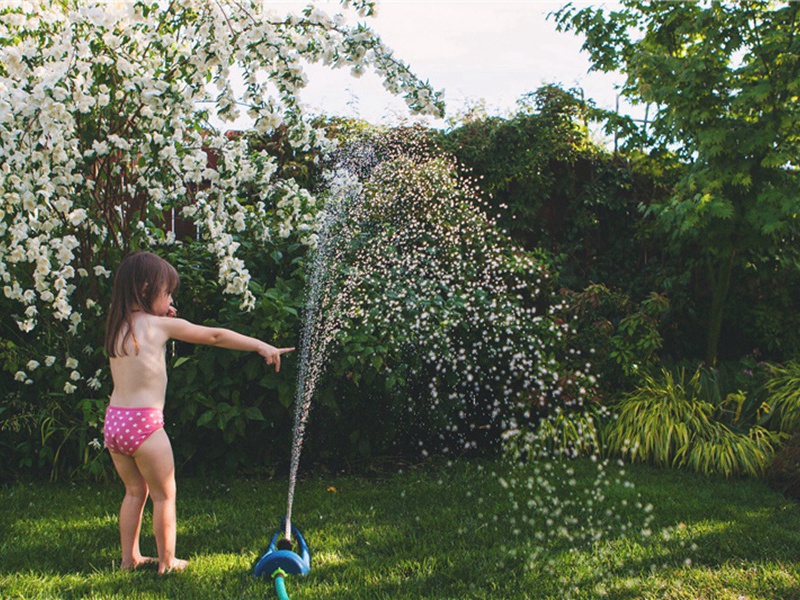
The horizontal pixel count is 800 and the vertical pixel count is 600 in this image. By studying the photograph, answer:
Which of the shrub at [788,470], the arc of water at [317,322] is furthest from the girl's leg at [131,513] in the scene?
the shrub at [788,470]

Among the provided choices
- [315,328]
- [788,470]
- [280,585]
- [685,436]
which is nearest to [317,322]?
[315,328]

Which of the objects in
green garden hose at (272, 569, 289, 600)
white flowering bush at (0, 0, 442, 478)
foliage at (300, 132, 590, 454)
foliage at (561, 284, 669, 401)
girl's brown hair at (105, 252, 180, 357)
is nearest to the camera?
green garden hose at (272, 569, 289, 600)

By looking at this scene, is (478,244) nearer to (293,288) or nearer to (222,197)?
(293,288)

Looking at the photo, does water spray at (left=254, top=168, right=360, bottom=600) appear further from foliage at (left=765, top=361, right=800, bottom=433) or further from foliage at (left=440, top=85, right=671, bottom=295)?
foliage at (left=765, top=361, right=800, bottom=433)

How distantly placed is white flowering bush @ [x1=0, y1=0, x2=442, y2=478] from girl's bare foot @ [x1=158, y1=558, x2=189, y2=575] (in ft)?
4.57

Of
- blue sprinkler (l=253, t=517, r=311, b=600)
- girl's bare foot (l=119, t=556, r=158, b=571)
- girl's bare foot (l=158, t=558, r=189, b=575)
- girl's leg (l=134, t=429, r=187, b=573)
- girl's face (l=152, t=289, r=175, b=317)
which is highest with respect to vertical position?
girl's face (l=152, t=289, r=175, b=317)

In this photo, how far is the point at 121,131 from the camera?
4.09 metres

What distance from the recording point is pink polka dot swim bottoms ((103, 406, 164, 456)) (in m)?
2.82

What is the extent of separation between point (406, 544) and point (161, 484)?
1.12 m

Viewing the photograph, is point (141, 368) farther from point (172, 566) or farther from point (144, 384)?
point (172, 566)

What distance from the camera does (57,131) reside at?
3.50 m

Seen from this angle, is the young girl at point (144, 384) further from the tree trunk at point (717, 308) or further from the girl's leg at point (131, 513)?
the tree trunk at point (717, 308)

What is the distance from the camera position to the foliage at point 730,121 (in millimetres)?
5469

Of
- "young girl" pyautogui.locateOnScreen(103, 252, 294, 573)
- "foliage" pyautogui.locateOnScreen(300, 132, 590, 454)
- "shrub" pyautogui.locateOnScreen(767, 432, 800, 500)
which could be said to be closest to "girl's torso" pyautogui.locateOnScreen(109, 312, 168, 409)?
"young girl" pyautogui.locateOnScreen(103, 252, 294, 573)
